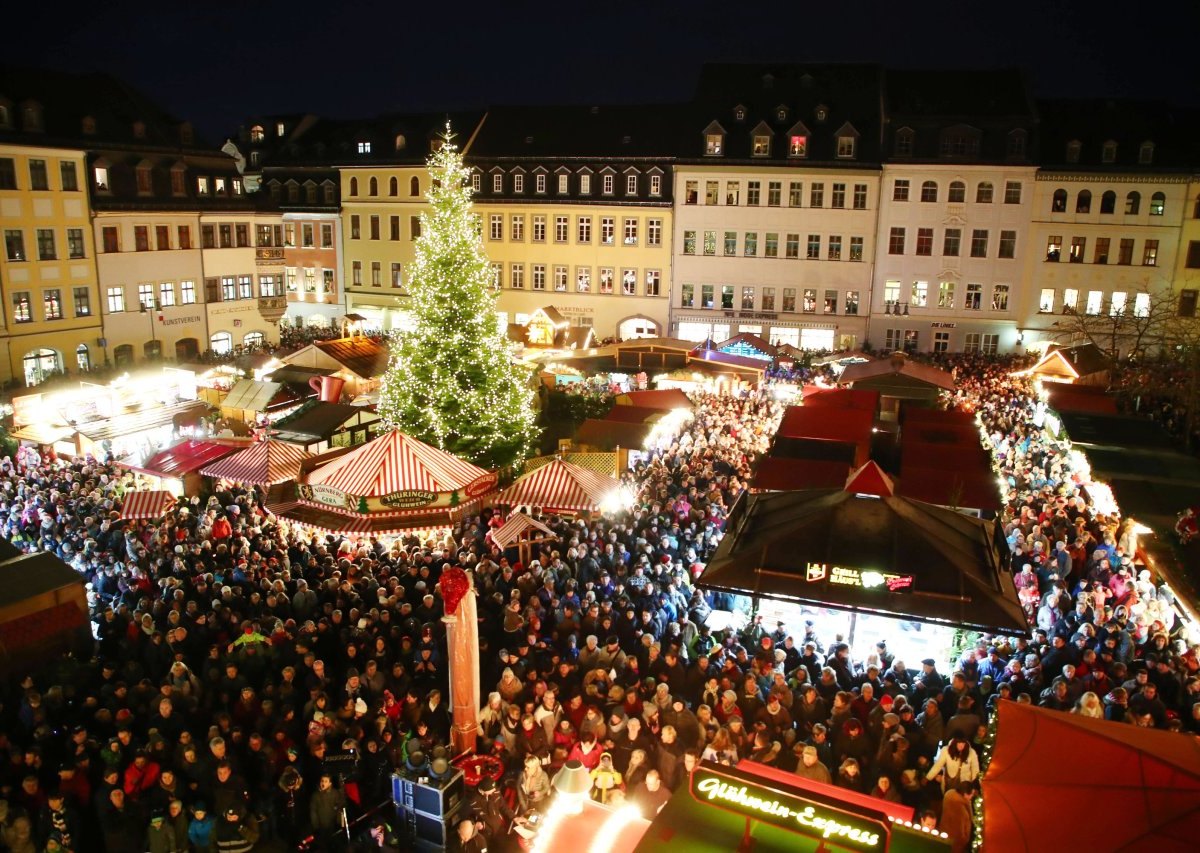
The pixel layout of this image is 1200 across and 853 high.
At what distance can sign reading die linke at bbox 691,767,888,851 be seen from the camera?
4250mm

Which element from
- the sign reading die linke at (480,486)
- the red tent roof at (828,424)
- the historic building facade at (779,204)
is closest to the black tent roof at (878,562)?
the sign reading die linke at (480,486)

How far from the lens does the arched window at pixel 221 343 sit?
37594mm

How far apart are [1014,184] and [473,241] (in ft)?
84.2

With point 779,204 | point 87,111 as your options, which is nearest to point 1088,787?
point 779,204

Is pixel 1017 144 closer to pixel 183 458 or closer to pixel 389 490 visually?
pixel 389 490

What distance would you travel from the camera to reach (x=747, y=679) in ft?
30.6

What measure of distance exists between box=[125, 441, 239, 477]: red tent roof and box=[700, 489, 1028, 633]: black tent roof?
1118cm

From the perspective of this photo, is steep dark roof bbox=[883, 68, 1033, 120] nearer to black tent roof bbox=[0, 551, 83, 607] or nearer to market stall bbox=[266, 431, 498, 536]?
market stall bbox=[266, 431, 498, 536]

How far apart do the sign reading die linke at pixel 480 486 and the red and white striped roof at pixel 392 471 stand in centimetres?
10

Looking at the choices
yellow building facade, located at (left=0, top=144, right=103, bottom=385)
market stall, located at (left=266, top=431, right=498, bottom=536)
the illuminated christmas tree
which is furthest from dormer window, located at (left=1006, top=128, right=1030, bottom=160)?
yellow building facade, located at (left=0, top=144, right=103, bottom=385)

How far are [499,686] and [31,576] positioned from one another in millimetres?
6308

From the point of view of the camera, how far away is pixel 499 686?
9945 mm

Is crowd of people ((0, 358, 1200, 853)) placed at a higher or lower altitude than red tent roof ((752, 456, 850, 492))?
lower

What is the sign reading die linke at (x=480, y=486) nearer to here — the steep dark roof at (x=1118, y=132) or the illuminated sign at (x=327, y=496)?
the illuminated sign at (x=327, y=496)
